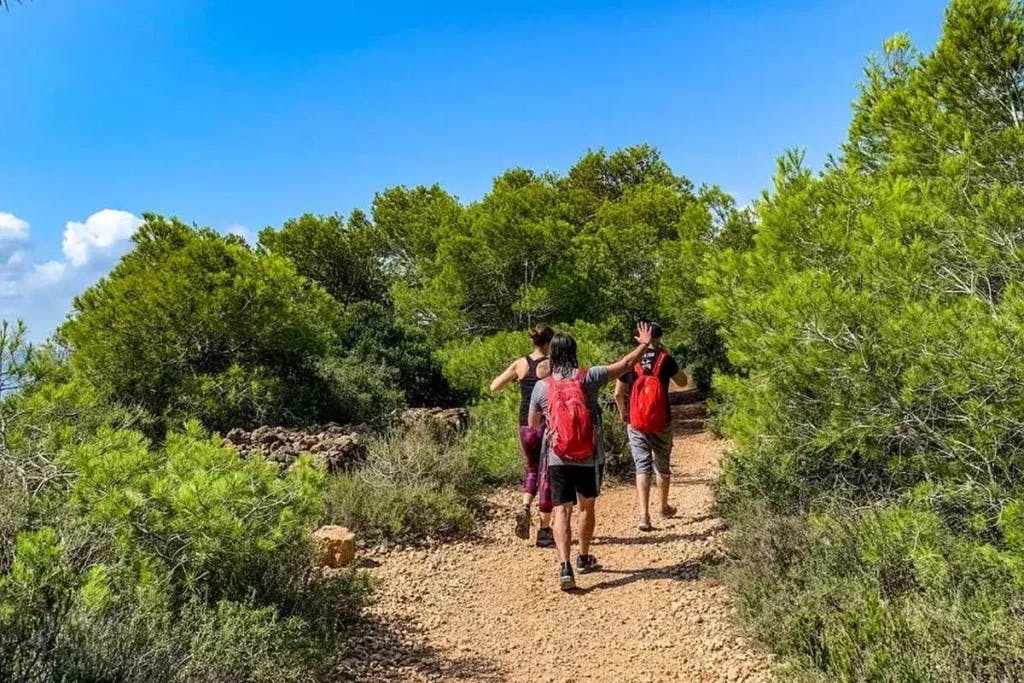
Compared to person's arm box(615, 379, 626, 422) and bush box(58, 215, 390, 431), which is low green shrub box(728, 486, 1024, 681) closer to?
person's arm box(615, 379, 626, 422)

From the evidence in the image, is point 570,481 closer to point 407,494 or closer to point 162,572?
point 407,494

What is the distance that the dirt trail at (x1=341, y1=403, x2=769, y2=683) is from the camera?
3947 mm

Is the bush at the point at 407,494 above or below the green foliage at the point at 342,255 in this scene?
below

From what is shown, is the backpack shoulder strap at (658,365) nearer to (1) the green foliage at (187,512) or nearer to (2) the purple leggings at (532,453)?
(2) the purple leggings at (532,453)

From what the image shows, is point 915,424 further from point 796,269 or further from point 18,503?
point 18,503

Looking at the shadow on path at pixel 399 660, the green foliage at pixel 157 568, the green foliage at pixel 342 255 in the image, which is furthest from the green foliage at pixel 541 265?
the green foliage at pixel 157 568

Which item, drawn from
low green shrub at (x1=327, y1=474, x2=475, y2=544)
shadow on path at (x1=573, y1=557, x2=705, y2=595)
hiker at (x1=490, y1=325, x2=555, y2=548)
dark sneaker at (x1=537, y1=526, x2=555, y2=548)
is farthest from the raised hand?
low green shrub at (x1=327, y1=474, x2=475, y2=544)

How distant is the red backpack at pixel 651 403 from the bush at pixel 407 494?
1.85 metres

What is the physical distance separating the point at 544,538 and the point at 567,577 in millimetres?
1119

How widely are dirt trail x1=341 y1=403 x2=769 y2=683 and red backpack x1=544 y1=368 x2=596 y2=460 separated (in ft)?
3.43

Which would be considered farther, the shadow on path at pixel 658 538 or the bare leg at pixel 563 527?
the shadow on path at pixel 658 538

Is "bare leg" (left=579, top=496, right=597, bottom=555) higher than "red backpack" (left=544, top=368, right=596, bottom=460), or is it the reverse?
"red backpack" (left=544, top=368, right=596, bottom=460)

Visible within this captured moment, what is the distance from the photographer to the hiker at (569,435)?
Answer: 4.74 meters

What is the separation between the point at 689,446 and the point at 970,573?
298 inches
